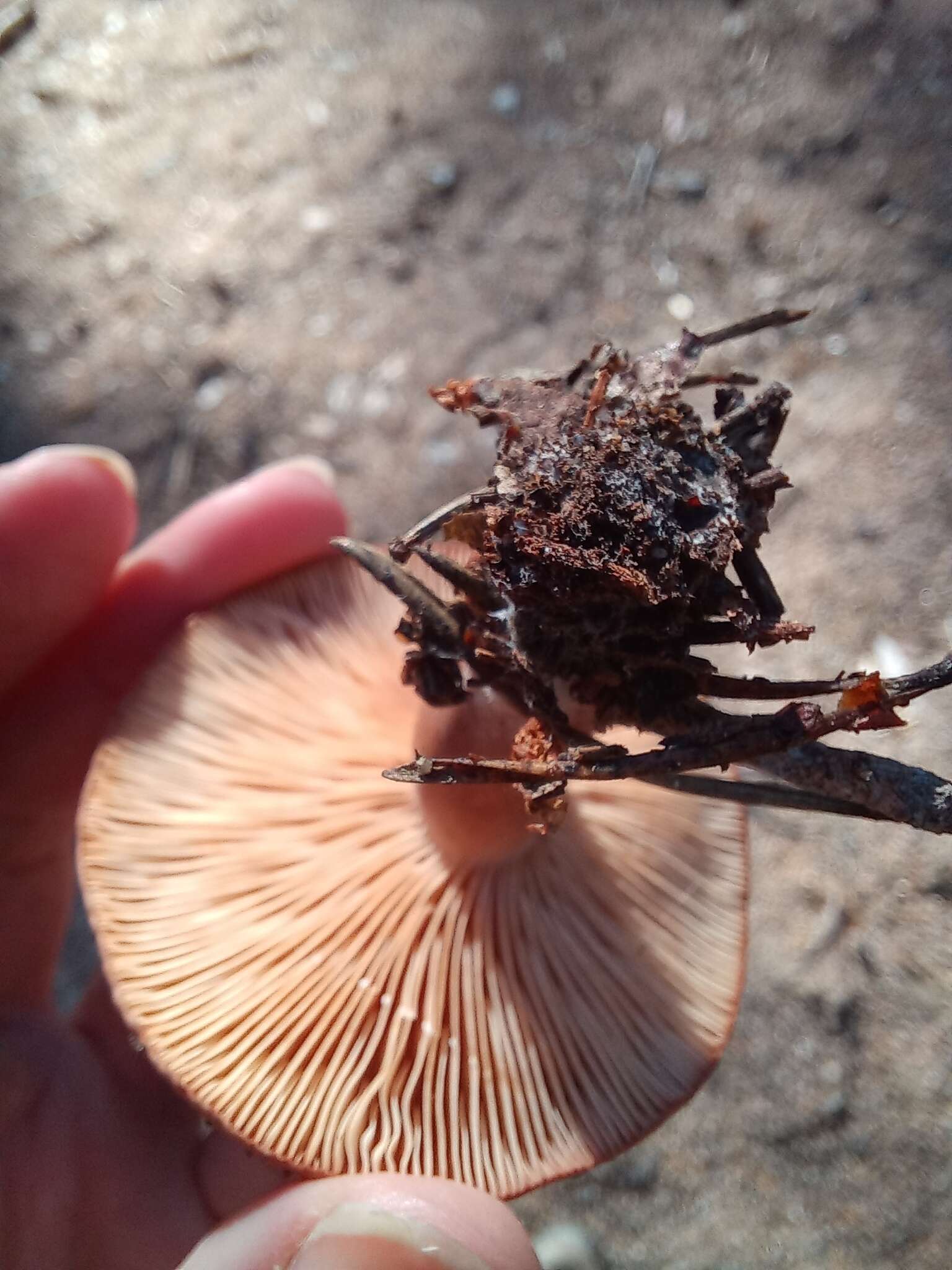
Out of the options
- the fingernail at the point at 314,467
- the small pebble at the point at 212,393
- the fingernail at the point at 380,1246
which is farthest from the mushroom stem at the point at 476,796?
the small pebble at the point at 212,393

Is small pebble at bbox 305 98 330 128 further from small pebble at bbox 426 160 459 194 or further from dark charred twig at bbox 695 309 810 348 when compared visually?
dark charred twig at bbox 695 309 810 348

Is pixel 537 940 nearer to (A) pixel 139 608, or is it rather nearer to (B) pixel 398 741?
(B) pixel 398 741

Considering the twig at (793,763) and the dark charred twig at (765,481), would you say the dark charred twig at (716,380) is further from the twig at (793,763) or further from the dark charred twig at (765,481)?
the twig at (793,763)

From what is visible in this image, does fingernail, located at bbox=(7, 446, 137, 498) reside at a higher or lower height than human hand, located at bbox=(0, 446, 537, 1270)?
higher

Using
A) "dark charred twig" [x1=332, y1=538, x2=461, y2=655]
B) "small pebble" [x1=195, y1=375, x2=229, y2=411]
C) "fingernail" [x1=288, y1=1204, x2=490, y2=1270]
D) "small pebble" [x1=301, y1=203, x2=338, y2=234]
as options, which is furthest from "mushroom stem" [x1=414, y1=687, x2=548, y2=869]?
"small pebble" [x1=301, y1=203, x2=338, y2=234]

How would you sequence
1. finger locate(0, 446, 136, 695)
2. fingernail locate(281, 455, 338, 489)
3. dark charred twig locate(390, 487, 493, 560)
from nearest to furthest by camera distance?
dark charred twig locate(390, 487, 493, 560) → finger locate(0, 446, 136, 695) → fingernail locate(281, 455, 338, 489)

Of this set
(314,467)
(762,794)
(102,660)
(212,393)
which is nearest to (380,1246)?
(762,794)

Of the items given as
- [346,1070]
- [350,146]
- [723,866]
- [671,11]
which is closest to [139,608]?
[346,1070]
